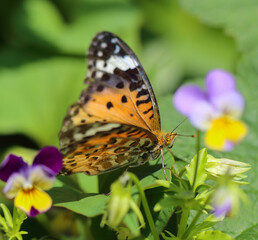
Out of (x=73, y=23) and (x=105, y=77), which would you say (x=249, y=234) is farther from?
(x=73, y=23)

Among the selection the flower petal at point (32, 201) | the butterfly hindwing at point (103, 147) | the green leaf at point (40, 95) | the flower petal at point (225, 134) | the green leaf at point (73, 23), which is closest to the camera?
the flower petal at point (225, 134)

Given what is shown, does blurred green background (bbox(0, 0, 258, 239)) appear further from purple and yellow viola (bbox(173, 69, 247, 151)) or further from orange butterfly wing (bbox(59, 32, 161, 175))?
purple and yellow viola (bbox(173, 69, 247, 151))

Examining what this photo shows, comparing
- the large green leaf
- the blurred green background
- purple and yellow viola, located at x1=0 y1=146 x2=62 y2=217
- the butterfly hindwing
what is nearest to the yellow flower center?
purple and yellow viola, located at x1=0 y1=146 x2=62 y2=217

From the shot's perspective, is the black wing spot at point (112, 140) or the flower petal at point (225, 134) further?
the black wing spot at point (112, 140)

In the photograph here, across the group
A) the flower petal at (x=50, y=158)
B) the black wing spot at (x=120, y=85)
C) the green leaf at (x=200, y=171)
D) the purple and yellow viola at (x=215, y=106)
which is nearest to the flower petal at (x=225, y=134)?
the purple and yellow viola at (x=215, y=106)

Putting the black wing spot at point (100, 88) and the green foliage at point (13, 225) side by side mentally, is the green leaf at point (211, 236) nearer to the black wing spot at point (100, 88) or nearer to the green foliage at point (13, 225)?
the green foliage at point (13, 225)

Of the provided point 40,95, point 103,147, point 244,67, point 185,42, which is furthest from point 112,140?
point 185,42

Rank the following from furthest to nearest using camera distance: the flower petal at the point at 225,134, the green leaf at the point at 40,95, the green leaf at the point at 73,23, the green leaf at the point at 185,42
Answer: the green leaf at the point at 185,42 < the green leaf at the point at 73,23 < the green leaf at the point at 40,95 < the flower petal at the point at 225,134
